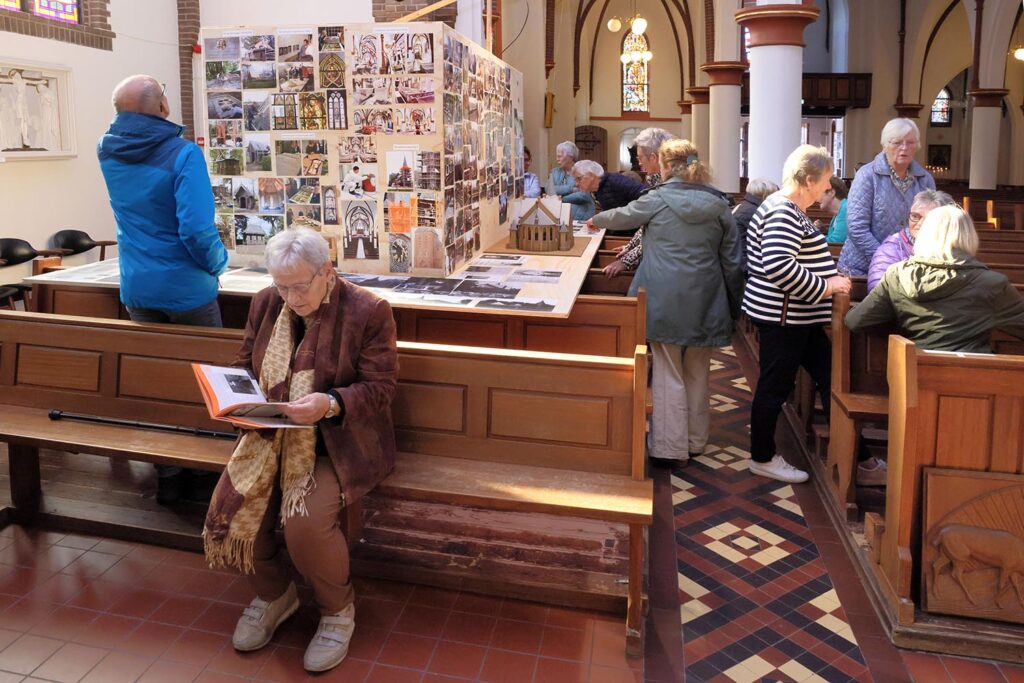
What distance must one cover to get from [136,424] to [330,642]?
1.60 m

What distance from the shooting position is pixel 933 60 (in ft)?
83.5

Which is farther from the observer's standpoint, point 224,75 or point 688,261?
point 224,75

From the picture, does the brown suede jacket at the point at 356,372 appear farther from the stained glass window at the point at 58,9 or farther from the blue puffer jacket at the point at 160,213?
the stained glass window at the point at 58,9

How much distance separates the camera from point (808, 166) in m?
4.77

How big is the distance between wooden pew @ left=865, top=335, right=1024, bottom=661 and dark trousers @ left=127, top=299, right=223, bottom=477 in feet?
10.7

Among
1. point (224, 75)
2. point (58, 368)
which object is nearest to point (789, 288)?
point (224, 75)

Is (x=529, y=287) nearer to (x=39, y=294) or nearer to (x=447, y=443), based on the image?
(x=447, y=443)

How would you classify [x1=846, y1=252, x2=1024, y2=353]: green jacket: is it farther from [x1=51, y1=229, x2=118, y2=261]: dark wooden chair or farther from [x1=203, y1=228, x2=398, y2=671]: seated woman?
[x1=51, y1=229, x2=118, y2=261]: dark wooden chair

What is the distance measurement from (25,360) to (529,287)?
2643mm

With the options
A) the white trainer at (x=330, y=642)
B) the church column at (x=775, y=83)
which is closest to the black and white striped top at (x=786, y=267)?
the white trainer at (x=330, y=642)

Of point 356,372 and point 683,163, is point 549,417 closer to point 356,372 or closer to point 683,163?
point 356,372

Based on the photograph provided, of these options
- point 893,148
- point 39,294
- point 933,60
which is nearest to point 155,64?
point 39,294

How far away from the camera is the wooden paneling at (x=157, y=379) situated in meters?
4.34

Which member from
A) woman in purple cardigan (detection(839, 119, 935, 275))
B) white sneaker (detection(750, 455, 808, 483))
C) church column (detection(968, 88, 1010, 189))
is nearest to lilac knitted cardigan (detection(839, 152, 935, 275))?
woman in purple cardigan (detection(839, 119, 935, 275))
